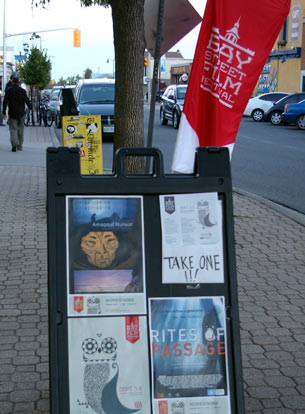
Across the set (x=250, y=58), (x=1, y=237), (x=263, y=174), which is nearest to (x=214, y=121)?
(x=250, y=58)

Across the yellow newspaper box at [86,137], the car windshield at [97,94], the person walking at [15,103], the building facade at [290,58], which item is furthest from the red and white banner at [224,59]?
the building facade at [290,58]

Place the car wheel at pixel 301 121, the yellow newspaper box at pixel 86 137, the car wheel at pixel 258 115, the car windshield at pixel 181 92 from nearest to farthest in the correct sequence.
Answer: the yellow newspaper box at pixel 86 137 < the car wheel at pixel 301 121 < the car windshield at pixel 181 92 < the car wheel at pixel 258 115

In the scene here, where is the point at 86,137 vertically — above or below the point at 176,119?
below

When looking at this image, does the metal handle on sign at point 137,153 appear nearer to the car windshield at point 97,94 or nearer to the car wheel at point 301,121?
the car windshield at point 97,94

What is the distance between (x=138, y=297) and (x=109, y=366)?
306 millimetres

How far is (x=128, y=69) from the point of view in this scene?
307 inches

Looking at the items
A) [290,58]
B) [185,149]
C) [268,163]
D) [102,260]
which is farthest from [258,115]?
[102,260]

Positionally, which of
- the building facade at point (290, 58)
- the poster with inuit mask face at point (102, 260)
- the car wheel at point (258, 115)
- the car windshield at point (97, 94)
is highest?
the building facade at point (290, 58)

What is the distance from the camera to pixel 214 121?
4812 millimetres

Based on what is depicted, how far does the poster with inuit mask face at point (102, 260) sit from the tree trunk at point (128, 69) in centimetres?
514

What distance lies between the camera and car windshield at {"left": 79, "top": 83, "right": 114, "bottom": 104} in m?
23.5

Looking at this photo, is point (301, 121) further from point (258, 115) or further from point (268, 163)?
point (268, 163)

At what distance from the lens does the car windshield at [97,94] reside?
23.5 m

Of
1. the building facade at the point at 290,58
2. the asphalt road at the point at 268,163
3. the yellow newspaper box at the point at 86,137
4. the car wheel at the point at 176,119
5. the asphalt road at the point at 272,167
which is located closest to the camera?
the yellow newspaper box at the point at 86,137
